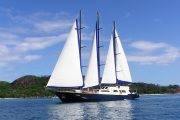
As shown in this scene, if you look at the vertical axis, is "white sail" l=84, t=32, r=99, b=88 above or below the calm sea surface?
above

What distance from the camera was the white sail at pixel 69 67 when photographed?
109 metres

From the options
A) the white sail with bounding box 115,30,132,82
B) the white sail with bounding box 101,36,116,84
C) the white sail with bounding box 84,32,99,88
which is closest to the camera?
the white sail with bounding box 84,32,99,88

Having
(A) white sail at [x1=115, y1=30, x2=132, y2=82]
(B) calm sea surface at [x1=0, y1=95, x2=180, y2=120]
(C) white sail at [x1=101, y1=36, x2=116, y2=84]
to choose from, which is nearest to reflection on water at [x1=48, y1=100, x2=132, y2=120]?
(B) calm sea surface at [x1=0, y1=95, x2=180, y2=120]

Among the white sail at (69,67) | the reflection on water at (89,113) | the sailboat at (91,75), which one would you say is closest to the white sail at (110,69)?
the sailboat at (91,75)

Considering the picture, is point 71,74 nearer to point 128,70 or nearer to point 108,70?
point 108,70

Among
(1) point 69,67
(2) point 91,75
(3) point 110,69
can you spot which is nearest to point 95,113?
(1) point 69,67

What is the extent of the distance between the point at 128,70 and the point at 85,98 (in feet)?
73.0

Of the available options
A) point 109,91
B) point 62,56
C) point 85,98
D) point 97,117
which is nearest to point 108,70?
point 109,91

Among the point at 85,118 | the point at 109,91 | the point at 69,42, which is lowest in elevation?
the point at 85,118

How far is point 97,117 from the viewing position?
240 ft

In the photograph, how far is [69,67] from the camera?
365 ft

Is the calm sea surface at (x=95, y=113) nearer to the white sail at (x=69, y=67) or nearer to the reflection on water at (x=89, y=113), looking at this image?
the reflection on water at (x=89, y=113)

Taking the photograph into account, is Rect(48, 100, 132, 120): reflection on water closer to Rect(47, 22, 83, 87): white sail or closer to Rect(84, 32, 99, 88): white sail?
Rect(47, 22, 83, 87): white sail

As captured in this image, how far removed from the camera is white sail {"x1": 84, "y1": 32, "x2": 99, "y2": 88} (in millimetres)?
119312
